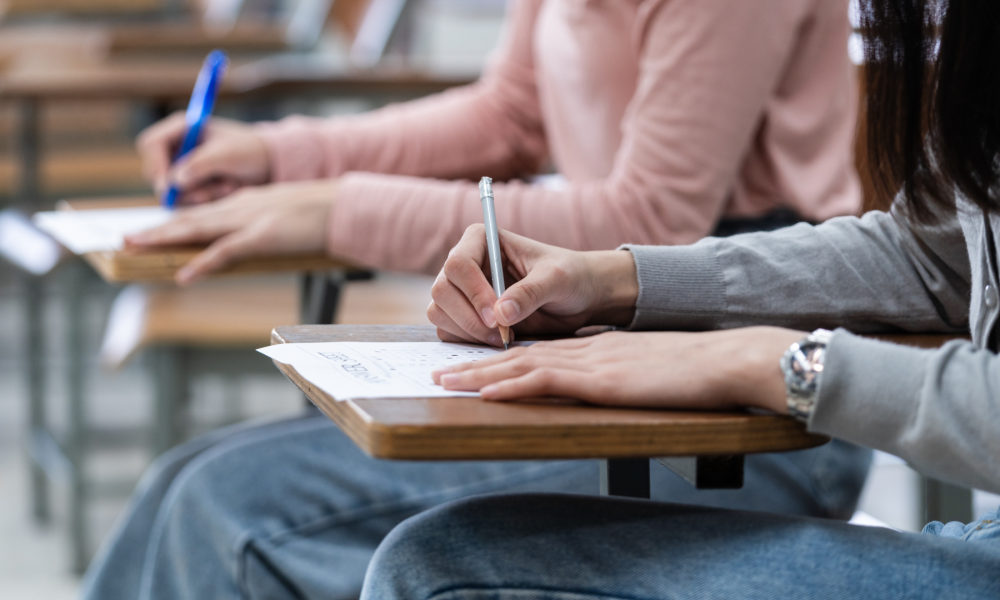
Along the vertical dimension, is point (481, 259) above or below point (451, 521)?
above

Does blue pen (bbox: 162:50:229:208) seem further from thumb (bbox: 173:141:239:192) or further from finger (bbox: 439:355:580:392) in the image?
finger (bbox: 439:355:580:392)

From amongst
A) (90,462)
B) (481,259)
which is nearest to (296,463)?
(481,259)

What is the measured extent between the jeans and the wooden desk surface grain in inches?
19.5

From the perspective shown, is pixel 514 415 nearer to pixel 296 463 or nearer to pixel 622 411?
pixel 622 411

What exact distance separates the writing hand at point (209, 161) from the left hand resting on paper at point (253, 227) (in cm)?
21

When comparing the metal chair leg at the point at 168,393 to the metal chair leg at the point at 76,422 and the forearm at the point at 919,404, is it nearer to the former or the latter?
the metal chair leg at the point at 76,422

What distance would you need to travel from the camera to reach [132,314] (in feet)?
6.25

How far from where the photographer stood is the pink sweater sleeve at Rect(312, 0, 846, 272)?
0.91 m

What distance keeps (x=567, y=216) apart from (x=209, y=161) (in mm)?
502

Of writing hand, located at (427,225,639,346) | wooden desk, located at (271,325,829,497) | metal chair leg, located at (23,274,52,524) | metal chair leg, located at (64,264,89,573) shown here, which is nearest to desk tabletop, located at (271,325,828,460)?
wooden desk, located at (271,325,829,497)

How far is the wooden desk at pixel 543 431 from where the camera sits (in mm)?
472

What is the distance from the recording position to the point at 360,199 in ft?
3.42

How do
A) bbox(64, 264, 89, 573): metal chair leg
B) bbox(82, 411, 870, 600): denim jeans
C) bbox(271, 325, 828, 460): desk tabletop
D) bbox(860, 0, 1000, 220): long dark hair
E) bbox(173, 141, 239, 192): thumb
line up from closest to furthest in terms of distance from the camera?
bbox(271, 325, 828, 460): desk tabletop
bbox(860, 0, 1000, 220): long dark hair
bbox(82, 411, 870, 600): denim jeans
bbox(173, 141, 239, 192): thumb
bbox(64, 264, 89, 573): metal chair leg

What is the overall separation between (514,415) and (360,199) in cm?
58
